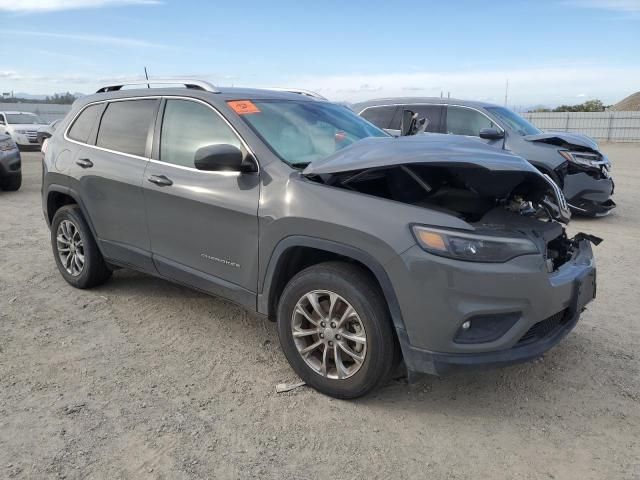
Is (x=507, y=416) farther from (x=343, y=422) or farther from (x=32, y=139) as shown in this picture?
(x=32, y=139)

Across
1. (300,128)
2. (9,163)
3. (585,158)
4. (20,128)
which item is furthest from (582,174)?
(20,128)

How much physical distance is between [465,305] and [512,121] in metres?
7.04

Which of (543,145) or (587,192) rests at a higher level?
(543,145)

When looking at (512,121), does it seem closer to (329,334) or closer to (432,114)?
(432,114)

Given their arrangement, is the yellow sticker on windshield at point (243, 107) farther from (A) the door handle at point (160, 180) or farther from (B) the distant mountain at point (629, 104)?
(B) the distant mountain at point (629, 104)

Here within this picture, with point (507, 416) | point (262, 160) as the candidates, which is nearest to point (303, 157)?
point (262, 160)

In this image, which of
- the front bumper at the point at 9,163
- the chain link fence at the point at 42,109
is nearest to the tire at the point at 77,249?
the front bumper at the point at 9,163

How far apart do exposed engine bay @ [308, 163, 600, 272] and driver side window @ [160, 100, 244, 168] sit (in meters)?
0.86

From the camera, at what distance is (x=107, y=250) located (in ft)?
15.0

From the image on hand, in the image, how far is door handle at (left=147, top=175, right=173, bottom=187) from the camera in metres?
3.87

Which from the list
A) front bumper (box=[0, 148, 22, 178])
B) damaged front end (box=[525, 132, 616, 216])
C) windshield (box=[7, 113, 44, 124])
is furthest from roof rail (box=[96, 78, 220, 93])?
windshield (box=[7, 113, 44, 124])

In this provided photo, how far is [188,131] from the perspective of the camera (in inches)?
155

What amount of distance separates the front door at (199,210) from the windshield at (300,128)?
21cm

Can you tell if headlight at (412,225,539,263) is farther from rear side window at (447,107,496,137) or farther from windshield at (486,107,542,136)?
windshield at (486,107,542,136)
